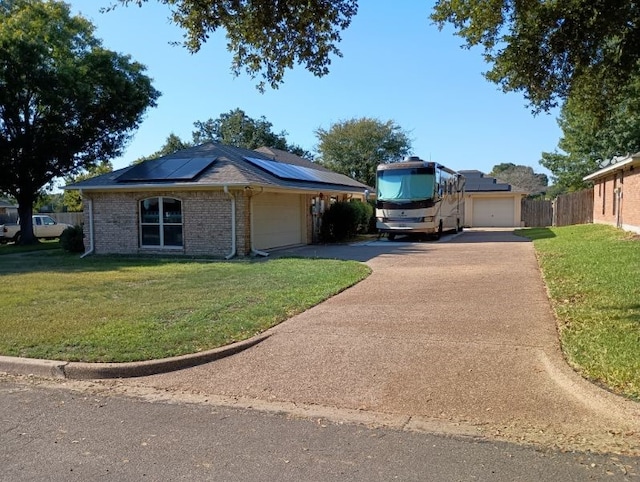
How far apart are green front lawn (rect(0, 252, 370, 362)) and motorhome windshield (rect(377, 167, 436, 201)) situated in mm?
8174

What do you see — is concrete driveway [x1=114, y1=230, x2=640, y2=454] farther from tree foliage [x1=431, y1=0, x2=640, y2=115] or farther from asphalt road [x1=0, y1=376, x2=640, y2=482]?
tree foliage [x1=431, y1=0, x2=640, y2=115]

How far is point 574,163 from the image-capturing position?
38.9 metres

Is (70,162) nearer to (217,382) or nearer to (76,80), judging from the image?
(76,80)

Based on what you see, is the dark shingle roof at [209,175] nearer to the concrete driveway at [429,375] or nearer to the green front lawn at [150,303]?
the green front lawn at [150,303]

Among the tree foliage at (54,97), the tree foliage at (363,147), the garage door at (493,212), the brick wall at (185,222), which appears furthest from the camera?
the tree foliage at (363,147)

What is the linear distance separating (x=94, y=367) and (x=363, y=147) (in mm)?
46062

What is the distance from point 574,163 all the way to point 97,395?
130ft

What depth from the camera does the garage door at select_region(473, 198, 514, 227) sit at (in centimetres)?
3819

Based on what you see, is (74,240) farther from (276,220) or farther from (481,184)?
(481,184)

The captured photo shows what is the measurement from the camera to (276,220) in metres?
20.6

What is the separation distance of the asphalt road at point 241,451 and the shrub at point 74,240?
16952 millimetres

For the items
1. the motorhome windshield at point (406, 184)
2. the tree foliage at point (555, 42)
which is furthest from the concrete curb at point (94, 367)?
the motorhome windshield at point (406, 184)

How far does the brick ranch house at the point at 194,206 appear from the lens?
1777 cm

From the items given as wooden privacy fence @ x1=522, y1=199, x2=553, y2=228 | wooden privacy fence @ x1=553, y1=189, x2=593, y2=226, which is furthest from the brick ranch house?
wooden privacy fence @ x1=522, y1=199, x2=553, y2=228
